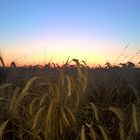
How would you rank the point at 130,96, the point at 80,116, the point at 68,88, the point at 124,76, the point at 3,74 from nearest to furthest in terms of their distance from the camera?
the point at 68,88, the point at 80,116, the point at 130,96, the point at 124,76, the point at 3,74

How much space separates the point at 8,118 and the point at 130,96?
Result: 1.73 m

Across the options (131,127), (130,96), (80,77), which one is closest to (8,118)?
(80,77)

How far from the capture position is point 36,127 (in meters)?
4.24

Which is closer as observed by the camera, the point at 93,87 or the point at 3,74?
the point at 93,87

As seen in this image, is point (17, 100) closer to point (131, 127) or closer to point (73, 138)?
point (73, 138)

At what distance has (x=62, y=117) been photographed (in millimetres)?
4250

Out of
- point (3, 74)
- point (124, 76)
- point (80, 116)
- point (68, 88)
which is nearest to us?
point (68, 88)

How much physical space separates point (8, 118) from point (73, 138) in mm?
720

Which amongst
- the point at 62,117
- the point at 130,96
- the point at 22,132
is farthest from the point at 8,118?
the point at 130,96

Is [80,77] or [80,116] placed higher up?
[80,77]

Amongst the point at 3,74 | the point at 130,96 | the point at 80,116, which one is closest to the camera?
the point at 80,116

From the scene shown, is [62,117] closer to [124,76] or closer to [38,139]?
[38,139]

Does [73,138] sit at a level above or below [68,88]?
below

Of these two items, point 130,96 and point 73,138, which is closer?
point 73,138
